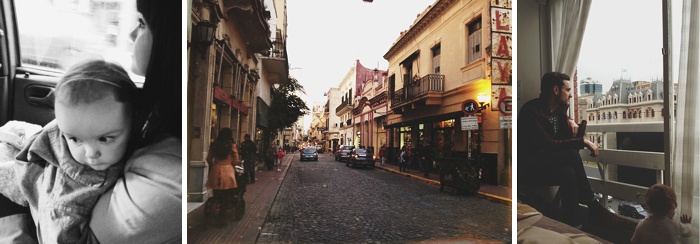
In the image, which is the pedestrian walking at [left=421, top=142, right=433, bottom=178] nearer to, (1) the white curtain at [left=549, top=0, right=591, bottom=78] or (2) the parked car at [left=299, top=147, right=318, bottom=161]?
(2) the parked car at [left=299, top=147, right=318, bottom=161]

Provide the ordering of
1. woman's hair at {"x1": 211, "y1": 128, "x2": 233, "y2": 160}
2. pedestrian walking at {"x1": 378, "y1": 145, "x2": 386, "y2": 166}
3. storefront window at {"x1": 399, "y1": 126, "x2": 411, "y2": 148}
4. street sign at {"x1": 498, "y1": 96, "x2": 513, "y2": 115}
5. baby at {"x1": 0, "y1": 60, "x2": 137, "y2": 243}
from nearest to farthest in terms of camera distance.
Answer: baby at {"x1": 0, "y1": 60, "x2": 137, "y2": 243}
woman's hair at {"x1": 211, "y1": 128, "x2": 233, "y2": 160}
street sign at {"x1": 498, "y1": 96, "x2": 513, "y2": 115}
storefront window at {"x1": 399, "y1": 126, "x2": 411, "y2": 148}
pedestrian walking at {"x1": 378, "y1": 145, "x2": 386, "y2": 166}

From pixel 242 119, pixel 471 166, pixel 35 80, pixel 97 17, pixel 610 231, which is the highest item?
pixel 97 17

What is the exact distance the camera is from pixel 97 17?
8.54ft

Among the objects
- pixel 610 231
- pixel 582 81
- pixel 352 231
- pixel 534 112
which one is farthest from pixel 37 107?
pixel 610 231

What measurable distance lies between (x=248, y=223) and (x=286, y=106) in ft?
3.15

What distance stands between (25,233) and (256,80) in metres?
1.91

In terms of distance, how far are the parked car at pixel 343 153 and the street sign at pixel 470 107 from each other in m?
0.95

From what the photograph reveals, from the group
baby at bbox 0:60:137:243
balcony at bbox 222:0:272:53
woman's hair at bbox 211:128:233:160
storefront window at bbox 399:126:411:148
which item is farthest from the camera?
storefront window at bbox 399:126:411:148

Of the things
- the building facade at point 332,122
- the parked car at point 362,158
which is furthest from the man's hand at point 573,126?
the building facade at point 332,122

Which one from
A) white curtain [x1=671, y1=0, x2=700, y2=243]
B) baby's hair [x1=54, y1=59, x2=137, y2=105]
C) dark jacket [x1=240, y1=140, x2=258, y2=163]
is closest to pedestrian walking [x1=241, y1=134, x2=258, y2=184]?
dark jacket [x1=240, y1=140, x2=258, y2=163]

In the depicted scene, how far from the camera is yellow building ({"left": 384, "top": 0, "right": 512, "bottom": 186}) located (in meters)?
2.77

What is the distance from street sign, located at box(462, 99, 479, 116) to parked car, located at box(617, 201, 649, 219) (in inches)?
57.6

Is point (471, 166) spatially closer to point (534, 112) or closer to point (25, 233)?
point (534, 112)

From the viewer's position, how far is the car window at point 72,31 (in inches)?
99.6
